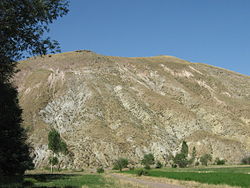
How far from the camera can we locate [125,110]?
327 feet

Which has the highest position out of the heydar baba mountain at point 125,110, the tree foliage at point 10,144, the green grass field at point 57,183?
the heydar baba mountain at point 125,110

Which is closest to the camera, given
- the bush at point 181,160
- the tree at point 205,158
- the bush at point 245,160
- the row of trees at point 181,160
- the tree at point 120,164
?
the tree at point 120,164

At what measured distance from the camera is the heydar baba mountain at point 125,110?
84.1 meters

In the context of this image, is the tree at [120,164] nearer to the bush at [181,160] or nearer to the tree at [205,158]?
the bush at [181,160]

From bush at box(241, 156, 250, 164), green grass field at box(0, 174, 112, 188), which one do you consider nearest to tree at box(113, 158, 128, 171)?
bush at box(241, 156, 250, 164)

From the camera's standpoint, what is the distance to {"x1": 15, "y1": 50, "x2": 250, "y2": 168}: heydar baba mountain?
276 feet

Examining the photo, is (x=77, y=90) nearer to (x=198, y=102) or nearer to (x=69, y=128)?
(x=69, y=128)

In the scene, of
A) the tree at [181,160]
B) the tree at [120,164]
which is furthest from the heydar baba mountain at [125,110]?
the tree at [181,160]

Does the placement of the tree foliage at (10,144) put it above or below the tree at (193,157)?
above

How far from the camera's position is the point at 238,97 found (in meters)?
126

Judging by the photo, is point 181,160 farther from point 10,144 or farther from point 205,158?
point 10,144

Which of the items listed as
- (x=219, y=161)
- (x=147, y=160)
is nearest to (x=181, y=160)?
(x=147, y=160)

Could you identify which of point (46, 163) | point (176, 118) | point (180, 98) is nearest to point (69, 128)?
point (46, 163)

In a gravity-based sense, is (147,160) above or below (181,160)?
above
